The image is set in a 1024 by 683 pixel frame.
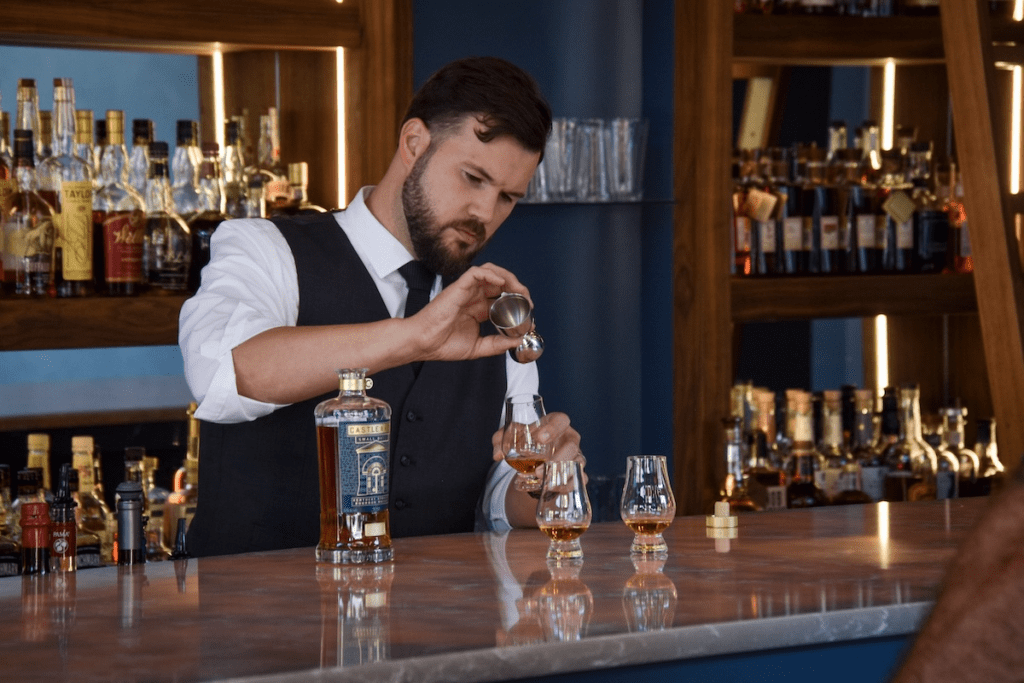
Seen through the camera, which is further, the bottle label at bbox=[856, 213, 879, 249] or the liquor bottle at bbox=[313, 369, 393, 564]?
the bottle label at bbox=[856, 213, 879, 249]

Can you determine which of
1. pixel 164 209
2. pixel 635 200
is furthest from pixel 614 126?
pixel 164 209

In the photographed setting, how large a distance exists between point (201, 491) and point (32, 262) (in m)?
0.57

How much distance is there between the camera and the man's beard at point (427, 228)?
2.13 metres

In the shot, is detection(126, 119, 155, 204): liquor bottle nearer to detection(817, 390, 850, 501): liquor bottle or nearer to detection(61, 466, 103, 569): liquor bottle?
detection(61, 466, 103, 569): liquor bottle

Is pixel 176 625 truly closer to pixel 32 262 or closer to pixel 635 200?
pixel 32 262

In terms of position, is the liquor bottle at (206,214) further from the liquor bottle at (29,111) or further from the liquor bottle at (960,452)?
the liquor bottle at (960,452)

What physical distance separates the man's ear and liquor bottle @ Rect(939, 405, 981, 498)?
1717 millimetres

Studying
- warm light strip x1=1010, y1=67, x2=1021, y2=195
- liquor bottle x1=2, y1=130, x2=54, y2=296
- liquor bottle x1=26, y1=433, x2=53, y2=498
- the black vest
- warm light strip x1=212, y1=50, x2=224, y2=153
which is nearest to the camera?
the black vest

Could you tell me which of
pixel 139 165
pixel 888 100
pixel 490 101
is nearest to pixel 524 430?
pixel 490 101

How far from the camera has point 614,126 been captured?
9.51 ft

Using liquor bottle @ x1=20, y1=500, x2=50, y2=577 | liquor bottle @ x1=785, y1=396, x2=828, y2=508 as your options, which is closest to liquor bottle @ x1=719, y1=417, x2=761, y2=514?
liquor bottle @ x1=785, y1=396, x2=828, y2=508

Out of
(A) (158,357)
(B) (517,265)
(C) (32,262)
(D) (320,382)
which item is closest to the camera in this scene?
(D) (320,382)

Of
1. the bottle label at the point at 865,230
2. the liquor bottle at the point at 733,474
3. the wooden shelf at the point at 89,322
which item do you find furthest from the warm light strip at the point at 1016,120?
the wooden shelf at the point at 89,322

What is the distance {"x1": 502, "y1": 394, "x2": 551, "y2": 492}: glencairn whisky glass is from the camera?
177 centimetres
